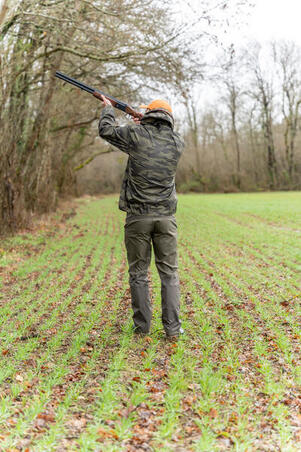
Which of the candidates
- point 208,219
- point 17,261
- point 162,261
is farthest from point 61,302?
point 208,219

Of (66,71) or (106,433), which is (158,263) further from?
(66,71)

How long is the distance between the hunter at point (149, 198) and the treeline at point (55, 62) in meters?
5.96

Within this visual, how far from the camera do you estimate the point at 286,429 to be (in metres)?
2.88

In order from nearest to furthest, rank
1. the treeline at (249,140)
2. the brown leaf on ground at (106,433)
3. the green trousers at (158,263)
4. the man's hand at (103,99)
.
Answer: the brown leaf on ground at (106,433), the green trousers at (158,263), the man's hand at (103,99), the treeline at (249,140)

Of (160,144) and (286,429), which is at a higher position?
(160,144)

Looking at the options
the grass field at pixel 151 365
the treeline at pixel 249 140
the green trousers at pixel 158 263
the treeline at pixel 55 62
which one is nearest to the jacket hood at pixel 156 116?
the green trousers at pixel 158 263

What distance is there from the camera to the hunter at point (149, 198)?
439cm

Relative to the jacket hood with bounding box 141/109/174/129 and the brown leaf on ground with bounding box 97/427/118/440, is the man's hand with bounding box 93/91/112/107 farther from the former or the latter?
the brown leaf on ground with bounding box 97/427/118/440

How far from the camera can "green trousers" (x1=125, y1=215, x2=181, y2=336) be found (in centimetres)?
452

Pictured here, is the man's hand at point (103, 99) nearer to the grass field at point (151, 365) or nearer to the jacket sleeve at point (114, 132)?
the jacket sleeve at point (114, 132)

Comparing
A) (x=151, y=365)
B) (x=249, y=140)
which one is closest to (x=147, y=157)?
(x=151, y=365)

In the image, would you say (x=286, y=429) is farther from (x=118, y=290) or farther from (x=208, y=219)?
(x=208, y=219)

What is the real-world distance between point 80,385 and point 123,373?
43 centimetres

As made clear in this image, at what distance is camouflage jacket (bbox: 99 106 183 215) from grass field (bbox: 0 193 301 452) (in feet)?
5.11
